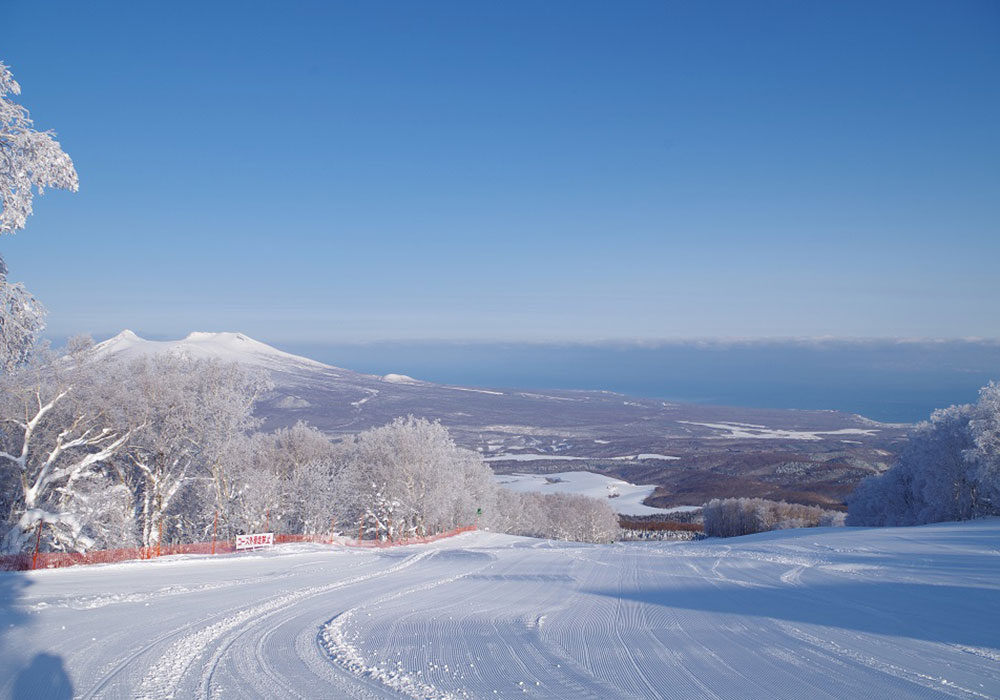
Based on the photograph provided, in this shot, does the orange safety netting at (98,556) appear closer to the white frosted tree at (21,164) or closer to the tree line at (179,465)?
the tree line at (179,465)

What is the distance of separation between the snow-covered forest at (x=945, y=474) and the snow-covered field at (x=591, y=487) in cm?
3622

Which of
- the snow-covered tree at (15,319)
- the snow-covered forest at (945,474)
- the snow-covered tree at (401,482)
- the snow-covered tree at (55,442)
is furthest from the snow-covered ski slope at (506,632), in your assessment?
the snow-covered tree at (401,482)

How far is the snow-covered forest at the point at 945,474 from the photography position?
3109cm

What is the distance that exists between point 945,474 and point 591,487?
59406 millimetres

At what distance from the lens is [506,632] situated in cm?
941

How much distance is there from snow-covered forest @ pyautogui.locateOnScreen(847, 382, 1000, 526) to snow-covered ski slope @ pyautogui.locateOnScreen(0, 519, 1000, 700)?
17.5 m

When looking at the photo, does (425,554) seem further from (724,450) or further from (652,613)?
(724,450)

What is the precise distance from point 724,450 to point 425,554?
421 ft

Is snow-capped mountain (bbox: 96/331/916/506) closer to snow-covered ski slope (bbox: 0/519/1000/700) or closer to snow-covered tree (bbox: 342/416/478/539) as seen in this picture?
snow-covered tree (bbox: 342/416/478/539)

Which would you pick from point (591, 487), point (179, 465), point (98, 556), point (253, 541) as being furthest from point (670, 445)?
point (98, 556)

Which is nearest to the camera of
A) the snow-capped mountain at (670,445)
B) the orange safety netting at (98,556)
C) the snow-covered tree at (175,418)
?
the orange safety netting at (98,556)

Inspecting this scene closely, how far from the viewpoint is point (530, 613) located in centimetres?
1102

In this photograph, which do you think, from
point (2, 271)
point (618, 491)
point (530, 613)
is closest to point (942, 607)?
point (530, 613)

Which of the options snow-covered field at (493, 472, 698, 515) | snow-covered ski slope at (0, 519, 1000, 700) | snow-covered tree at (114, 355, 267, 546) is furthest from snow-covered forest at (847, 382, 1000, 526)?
snow-covered field at (493, 472, 698, 515)
